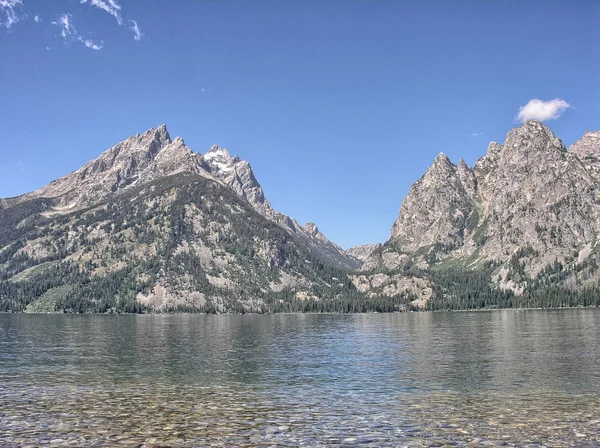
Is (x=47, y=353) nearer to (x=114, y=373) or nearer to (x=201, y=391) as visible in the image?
(x=114, y=373)

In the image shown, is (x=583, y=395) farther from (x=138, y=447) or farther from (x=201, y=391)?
(x=138, y=447)

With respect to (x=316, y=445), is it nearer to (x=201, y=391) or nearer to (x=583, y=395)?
(x=201, y=391)

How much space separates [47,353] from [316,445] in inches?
2953

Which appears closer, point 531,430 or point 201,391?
point 531,430

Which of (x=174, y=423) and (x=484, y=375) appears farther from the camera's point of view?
(x=484, y=375)

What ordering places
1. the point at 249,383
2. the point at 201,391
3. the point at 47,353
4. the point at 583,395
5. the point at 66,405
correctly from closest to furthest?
1. the point at 66,405
2. the point at 583,395
3. the point at 201,391
4. the point at 249,383
5. the point at 47,353

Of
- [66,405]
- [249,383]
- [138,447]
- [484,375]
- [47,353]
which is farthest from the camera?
[47,353]

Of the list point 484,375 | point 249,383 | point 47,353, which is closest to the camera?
point 249,383

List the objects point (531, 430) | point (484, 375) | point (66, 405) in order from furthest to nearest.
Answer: point (484, 375) < point (66, 405) < point (531, 430)

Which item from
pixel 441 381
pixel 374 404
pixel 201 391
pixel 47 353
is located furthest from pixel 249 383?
pixel 47 353

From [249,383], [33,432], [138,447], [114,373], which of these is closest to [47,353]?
[114,373]

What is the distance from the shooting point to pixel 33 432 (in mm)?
30172

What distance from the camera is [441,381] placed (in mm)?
52562

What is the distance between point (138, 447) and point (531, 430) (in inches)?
894
